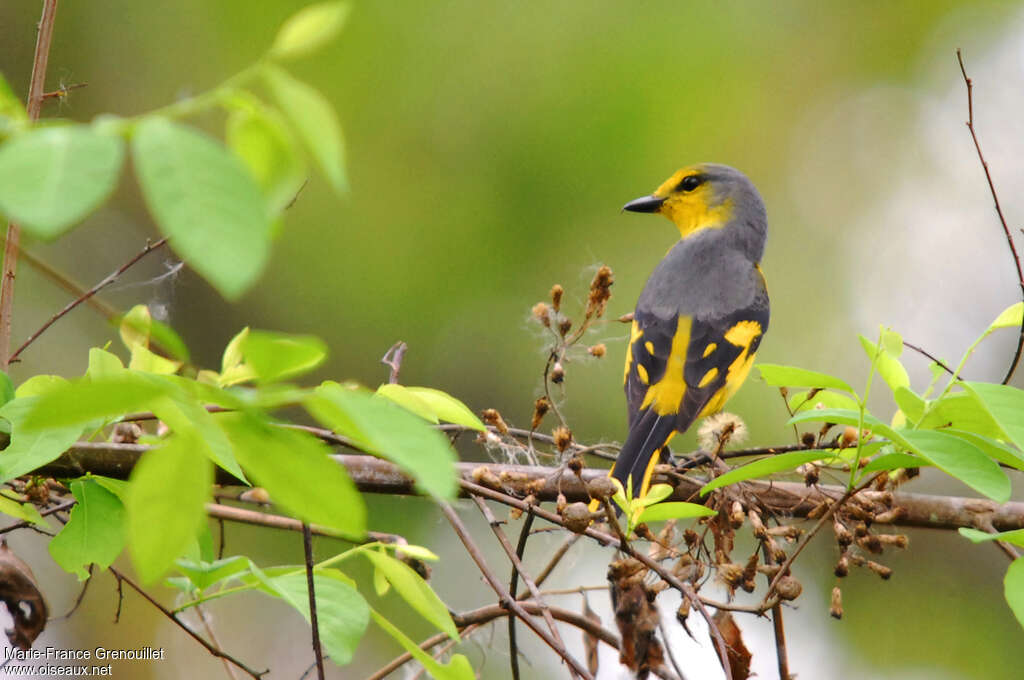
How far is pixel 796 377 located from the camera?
50.8 inches

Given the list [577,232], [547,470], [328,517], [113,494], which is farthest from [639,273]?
[328,517]

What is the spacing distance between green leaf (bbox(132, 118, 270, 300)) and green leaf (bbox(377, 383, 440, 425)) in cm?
72

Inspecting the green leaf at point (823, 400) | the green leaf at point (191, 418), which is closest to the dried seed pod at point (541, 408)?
the green leaf at point (823, 400)

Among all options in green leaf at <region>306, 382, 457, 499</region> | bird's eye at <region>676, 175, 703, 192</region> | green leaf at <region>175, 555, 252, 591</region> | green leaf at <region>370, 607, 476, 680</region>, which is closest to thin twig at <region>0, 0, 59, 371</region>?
green leaf at <region>175, 555, 252, 591</region>

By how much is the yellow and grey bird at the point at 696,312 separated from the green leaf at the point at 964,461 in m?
1.13

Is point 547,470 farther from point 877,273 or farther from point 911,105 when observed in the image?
point 911,105

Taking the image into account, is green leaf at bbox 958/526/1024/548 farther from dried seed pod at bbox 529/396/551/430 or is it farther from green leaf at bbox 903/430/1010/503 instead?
dried seed pod at bbox 529/396/551/430

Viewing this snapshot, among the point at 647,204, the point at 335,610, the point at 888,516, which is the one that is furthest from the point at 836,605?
the point at 647,204

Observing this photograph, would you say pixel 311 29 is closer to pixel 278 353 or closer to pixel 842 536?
pixel 278 353

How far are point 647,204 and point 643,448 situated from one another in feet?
5.65

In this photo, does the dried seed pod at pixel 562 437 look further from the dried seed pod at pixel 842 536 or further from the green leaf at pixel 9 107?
the green leaf at pixel 9 107

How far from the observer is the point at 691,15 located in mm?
4957

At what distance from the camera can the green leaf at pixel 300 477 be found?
643mm

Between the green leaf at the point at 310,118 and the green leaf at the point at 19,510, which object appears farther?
the green leaf at the point at 19,510
